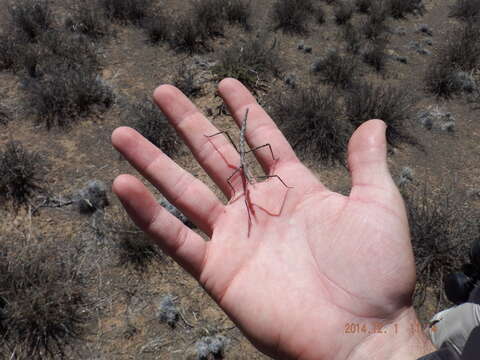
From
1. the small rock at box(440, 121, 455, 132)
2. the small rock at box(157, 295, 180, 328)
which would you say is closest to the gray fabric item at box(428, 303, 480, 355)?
the small rock at box(157, 295, 180, 328)

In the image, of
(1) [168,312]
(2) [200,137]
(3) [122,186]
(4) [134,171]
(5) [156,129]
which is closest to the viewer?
(3) [122,186]

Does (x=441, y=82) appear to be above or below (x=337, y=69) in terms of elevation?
above

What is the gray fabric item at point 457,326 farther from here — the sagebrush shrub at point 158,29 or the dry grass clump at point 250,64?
the sagebrush shrub at point 158,29

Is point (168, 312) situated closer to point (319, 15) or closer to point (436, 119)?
point (436, 119)

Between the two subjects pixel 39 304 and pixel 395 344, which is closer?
pixel 395 344

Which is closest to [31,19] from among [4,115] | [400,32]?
[4,115]
